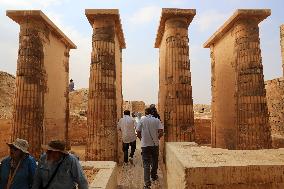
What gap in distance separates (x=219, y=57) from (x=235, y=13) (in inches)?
89.0

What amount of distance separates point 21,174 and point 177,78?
18.9 ft

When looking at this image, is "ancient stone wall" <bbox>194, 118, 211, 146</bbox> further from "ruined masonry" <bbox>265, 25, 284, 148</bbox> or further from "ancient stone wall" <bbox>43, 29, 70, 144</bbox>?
"ancient stone wall" <bbox>43, 29, 70, 144</bbox>

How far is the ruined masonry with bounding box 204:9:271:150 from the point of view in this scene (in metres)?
7.95

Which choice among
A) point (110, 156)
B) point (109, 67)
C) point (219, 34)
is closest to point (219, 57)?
point (219, 34)

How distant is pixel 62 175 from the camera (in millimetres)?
2832

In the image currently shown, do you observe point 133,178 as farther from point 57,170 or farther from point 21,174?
point 57,170

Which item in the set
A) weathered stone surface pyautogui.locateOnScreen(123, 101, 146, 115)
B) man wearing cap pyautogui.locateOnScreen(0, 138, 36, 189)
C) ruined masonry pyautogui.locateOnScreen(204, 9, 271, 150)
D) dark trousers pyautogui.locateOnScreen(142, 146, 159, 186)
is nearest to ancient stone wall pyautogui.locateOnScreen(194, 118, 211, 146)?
ruined masonry pyautogui.locateOnScreen(204, 9, 271, 150)

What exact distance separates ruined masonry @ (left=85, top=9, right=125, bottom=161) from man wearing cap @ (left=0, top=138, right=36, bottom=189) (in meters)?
4.81

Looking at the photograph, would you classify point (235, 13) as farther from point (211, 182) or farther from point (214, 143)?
point (211, 182)

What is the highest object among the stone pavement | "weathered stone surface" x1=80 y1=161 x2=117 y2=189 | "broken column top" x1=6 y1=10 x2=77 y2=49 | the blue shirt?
"broken column top" x1=6 y1=10 x2=77 y2=49

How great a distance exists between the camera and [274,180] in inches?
109

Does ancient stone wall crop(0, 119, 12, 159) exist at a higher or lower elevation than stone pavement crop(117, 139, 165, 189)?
higher

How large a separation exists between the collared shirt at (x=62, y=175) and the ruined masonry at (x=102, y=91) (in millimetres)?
5069

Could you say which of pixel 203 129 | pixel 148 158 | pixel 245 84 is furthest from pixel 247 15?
pixel 203 129
